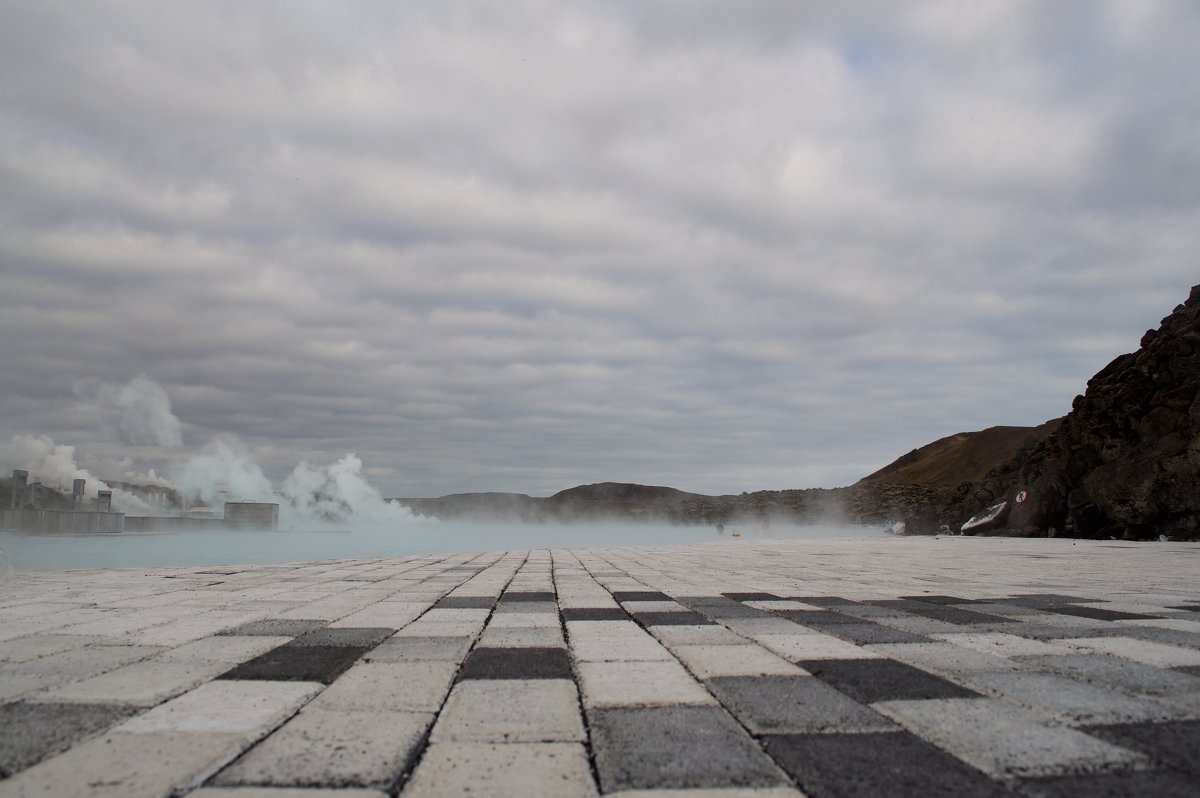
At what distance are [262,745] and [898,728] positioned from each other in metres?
1.83

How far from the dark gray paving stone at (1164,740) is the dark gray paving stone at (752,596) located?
3719 millimetres

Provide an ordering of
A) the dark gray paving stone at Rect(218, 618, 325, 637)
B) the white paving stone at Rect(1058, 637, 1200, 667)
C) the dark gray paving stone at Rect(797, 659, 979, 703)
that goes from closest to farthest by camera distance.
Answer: the dark gray paving stone at Rect(797, 659, 979, 703)
the white paving stone at Rect(1058, 637, 1200, 667)
the dark gray paving stone at Rect(218, 618, 325, 637)

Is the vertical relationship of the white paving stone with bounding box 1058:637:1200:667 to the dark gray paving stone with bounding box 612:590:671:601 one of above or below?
above

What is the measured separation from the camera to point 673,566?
34.9 feet

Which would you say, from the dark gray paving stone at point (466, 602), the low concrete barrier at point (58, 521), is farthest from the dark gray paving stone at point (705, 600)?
the low concrete barrier at point (58, 521)

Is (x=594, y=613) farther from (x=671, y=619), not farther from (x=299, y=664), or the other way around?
(x=299, y=664)

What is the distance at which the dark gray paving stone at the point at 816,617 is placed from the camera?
460cm

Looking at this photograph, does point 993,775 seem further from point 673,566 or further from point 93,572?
point 93,572

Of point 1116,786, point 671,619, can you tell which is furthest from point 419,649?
point 1116,786

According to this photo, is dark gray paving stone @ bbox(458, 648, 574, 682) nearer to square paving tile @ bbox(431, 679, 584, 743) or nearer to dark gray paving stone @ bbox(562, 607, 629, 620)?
square paving tile @ bbox(431, 679, 584, 743)

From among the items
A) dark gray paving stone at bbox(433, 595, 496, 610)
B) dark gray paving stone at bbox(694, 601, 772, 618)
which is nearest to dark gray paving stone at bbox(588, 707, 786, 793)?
dark gray paving stone at bbox(694, 601, 772, 618)

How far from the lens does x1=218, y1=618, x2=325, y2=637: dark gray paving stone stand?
4.05 metres

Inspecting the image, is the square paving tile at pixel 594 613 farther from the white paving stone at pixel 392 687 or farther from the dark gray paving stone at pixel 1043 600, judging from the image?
the dark gray paving stone at pixel 1043 600

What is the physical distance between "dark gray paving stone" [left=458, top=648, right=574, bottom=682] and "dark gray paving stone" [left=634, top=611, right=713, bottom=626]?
3.68 feet
